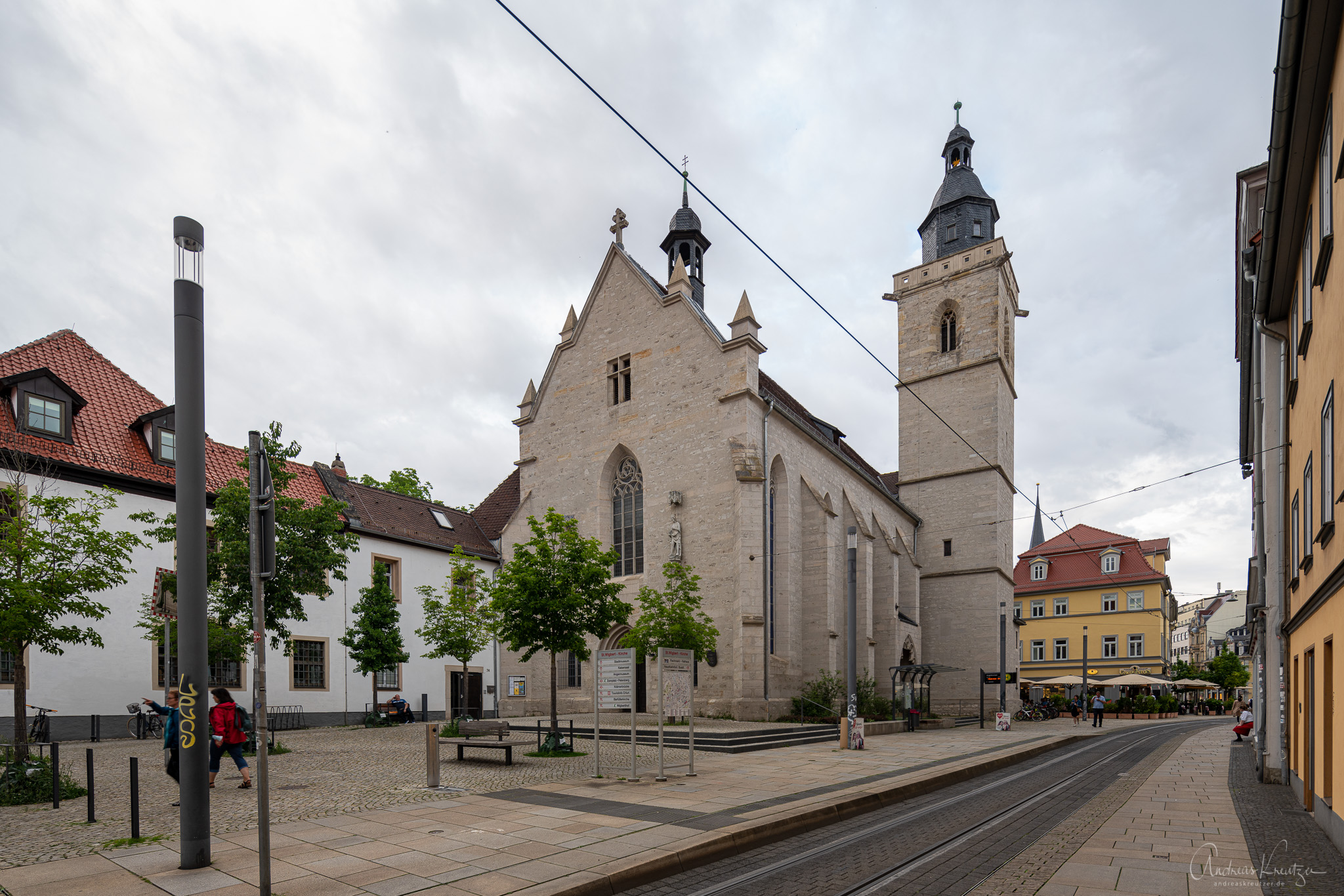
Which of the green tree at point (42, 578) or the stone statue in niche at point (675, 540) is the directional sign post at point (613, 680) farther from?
the stone statue in niche at point (675, 540)

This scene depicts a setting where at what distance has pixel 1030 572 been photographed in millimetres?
63062

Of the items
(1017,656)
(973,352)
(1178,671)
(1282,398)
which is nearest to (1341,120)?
(1282,398)

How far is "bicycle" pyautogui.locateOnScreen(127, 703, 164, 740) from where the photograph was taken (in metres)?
21.4

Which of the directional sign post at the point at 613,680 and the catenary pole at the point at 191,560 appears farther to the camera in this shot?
the directional sign post at the point at 613,680

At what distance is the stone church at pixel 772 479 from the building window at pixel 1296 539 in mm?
14071

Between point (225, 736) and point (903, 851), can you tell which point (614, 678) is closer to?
point (225, 736)

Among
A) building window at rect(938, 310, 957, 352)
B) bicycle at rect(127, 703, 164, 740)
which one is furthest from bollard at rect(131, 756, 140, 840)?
building window at rect(938, 310, 957, 352)

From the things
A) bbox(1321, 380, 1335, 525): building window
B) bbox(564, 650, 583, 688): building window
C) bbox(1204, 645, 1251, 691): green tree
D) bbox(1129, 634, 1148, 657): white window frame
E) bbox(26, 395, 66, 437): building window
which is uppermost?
bbox(26, 395, 66, 437): building window

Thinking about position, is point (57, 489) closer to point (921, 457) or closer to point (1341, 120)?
point (1341, 120)

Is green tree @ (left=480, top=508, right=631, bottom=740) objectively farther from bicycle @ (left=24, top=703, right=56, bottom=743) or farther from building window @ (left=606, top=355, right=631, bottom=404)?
building window @ (left=606, top=355, right=631, bottom=404)

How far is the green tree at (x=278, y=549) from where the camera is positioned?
58.6ft

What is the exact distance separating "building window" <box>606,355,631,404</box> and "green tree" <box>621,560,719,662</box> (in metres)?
9.18

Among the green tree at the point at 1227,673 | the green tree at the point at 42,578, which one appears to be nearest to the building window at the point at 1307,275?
the green tree at the point at 42,578

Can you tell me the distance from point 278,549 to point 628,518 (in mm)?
12850
